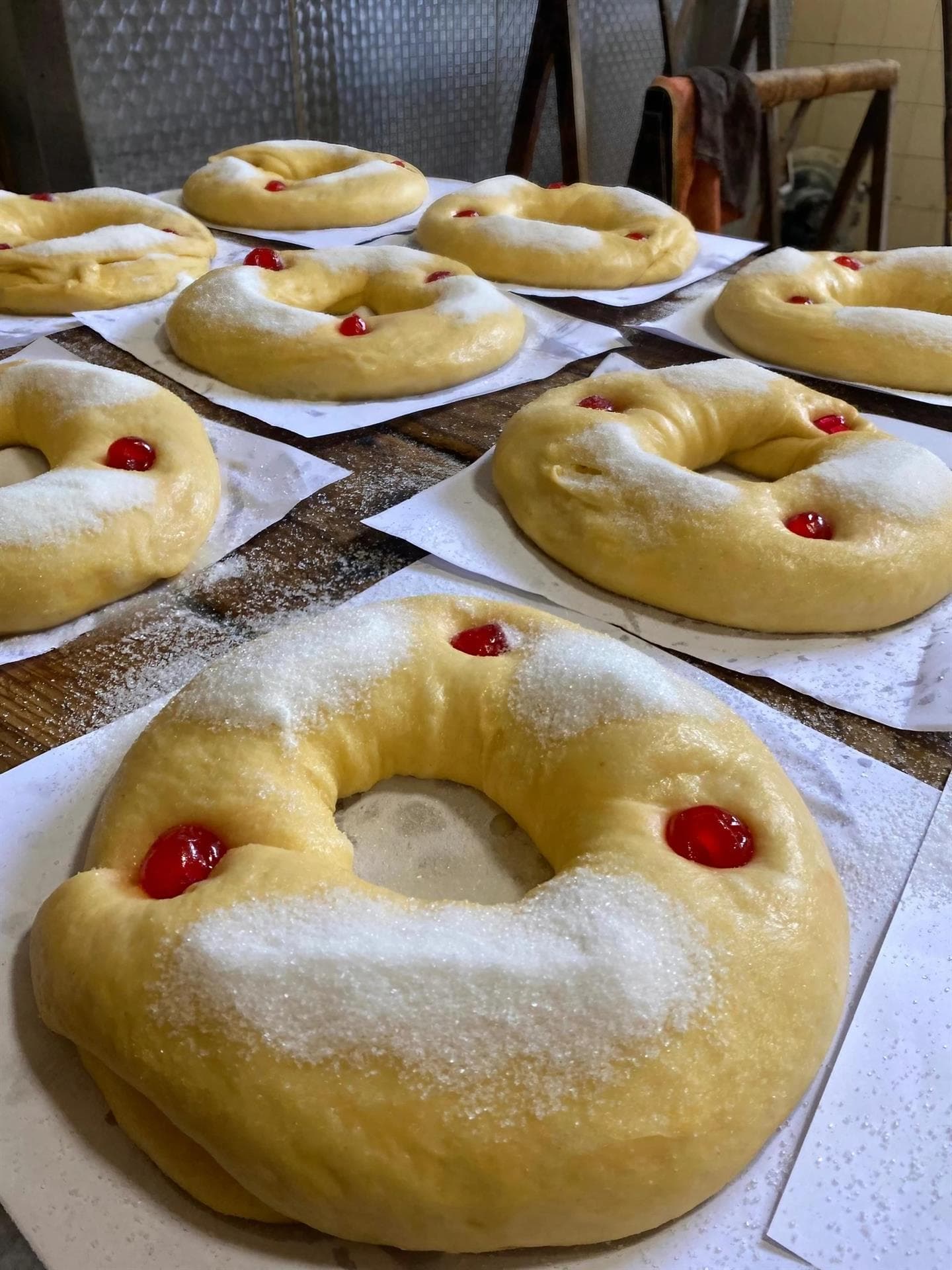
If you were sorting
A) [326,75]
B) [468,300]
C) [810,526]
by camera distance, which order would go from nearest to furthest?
[810,526], [468,300], [326,75]

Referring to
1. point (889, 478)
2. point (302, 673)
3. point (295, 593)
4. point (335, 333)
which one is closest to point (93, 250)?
point (335, 333)

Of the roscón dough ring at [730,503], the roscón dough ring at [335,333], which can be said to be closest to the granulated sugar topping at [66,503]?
the roscón dough ring at [335,333]

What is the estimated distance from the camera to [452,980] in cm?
87

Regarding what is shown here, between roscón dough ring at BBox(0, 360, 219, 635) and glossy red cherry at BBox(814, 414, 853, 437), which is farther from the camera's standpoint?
glossy red cherry at BBox(814, 414, 853, 437)

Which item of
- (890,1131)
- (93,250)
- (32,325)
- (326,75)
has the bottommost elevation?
(890,1131)

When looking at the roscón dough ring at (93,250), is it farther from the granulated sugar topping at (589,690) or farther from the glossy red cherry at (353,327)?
the granulated sugar topping at (589,690)

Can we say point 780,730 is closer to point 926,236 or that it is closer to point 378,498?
point 378,498

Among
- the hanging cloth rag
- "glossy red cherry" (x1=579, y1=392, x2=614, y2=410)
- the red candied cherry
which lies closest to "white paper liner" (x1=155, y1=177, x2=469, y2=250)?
the hanging cloth rag

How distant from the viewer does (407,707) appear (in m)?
1.21

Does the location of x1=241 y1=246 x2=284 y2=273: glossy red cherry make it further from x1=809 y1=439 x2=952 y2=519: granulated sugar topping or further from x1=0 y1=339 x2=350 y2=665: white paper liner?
x1=809 y1=439 x2=952 y2=519: granulated sugar topping

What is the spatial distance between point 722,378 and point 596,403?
10.9 inches

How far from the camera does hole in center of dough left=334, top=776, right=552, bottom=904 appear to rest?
111 centimetres

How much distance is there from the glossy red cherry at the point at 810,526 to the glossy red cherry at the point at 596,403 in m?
0.46

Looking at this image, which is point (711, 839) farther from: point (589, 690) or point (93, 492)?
point (93, 492)
